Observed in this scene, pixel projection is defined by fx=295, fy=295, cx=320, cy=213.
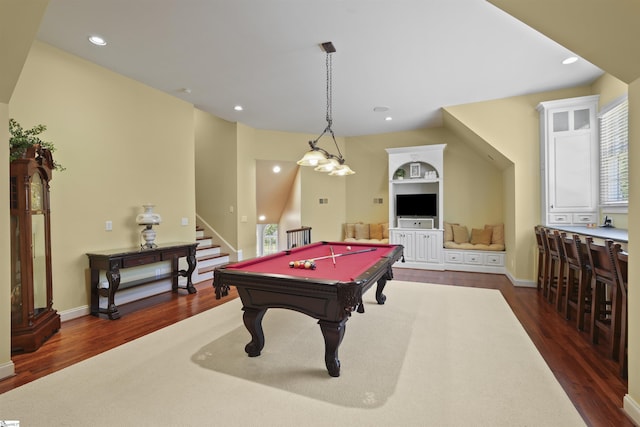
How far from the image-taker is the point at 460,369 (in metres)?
2.39

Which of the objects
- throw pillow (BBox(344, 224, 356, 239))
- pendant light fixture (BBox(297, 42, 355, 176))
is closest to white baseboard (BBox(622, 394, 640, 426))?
pendant light fixture (BBox(297, 42, 355, 176))

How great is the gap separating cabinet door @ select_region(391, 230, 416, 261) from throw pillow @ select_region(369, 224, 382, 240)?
0.55 metres

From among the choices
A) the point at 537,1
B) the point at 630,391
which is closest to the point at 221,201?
the point at 537,1

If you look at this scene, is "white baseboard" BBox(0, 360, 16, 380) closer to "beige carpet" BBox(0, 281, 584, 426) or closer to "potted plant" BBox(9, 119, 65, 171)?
"beige carpet" BBox(0, 281, 584, 426)

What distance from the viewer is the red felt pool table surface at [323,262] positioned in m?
2.44

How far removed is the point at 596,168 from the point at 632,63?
134 inches

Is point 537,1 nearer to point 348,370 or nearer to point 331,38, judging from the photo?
point 331,38

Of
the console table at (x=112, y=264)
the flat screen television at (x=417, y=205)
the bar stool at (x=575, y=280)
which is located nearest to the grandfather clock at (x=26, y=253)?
the console table at (x=112, y=264)

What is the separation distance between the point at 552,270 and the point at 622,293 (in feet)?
6.59

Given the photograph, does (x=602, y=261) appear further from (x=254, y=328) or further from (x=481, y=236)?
(x=481, y=236)

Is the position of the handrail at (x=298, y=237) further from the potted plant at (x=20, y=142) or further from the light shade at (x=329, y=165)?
the potted plant at (x=20, y=142)

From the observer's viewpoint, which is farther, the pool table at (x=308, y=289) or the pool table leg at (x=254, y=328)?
the pool table leg at (x=254, y=328)

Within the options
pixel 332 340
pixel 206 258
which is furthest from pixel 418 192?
pixel 332 340

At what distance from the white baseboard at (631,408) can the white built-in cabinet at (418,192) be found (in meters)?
4.50
